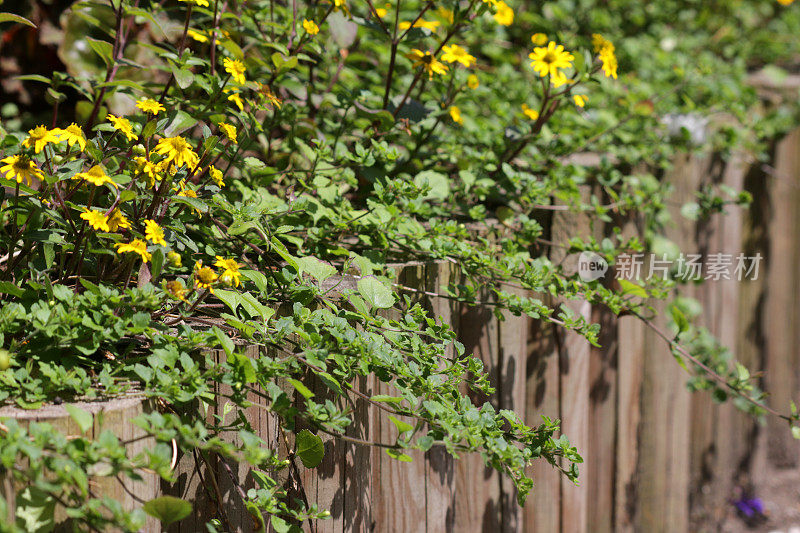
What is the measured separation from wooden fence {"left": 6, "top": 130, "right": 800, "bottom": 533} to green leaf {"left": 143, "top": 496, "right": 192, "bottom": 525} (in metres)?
0.14

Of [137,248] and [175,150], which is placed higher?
[175,150]

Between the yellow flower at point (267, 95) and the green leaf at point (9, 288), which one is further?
the yellow flower at point (267, 95)

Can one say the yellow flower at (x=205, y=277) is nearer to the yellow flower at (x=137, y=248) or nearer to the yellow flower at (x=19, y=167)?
the yellow flower at (x=137, y=248)

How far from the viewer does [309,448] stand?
133cm

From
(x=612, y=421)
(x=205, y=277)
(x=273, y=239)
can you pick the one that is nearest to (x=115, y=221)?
(x=205, y=277)

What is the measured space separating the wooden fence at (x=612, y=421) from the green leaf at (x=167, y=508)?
5.6 inches

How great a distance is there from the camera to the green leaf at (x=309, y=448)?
4.31ft

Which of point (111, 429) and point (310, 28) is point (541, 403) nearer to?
point (310, 28)

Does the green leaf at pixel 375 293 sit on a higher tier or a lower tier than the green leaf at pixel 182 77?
lower

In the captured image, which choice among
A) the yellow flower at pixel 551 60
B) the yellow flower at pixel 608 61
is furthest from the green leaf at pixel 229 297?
the yellow flower at pixel 608 61

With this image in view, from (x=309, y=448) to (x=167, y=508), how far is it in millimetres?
313

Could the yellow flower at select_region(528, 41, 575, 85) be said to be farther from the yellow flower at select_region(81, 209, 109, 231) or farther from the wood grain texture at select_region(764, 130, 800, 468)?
the wood grain texture at select_region(764, 130, 800, 468)

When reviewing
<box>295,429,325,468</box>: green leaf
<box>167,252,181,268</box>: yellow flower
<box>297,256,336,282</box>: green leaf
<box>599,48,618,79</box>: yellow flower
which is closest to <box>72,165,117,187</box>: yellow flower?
<box>167,252,181,268</box>: yellow flower

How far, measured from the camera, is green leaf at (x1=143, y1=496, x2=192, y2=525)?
1.05 meters
